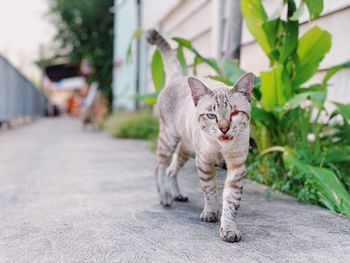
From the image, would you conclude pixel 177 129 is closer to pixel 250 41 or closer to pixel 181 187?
pixel 181 187

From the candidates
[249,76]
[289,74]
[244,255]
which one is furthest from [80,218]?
[289,74]

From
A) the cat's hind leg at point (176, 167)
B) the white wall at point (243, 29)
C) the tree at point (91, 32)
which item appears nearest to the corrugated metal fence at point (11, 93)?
the tree at point (91, 32)

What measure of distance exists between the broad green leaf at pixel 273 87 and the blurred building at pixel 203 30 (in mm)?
641

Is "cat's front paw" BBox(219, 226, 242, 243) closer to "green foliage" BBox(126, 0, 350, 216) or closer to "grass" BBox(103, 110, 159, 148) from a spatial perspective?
"green foliage" BBox(126, 0, 350, 216)

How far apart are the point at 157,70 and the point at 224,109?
1.72 m

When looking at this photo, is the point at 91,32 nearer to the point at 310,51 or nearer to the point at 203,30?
the point at 203,30

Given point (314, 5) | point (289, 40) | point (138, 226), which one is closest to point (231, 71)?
point (289, 40)

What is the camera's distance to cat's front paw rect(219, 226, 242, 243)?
6.17 feet

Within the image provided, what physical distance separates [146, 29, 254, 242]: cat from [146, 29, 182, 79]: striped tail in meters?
0.12

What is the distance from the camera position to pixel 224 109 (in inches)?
72.4

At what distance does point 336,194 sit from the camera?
2.41 metres

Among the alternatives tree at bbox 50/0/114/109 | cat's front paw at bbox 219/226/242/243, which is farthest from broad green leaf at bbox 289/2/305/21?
tree at bbox 50/0/114/109

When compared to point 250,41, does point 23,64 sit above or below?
above

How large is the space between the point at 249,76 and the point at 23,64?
31592 mm
